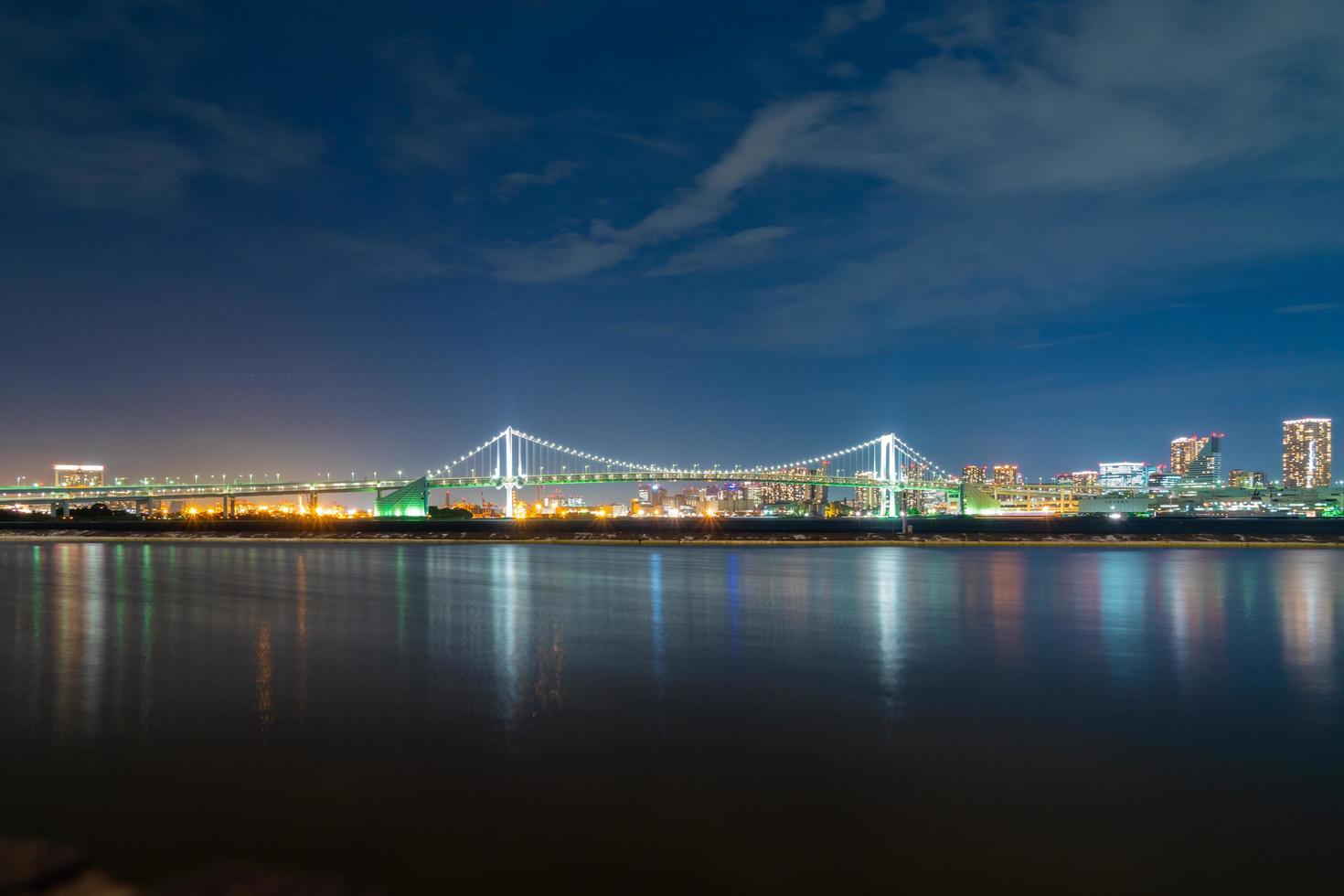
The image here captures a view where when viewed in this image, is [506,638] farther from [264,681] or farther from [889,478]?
[889,478]

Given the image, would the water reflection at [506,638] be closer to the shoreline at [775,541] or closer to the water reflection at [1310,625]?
the water reflection at [1310,625]

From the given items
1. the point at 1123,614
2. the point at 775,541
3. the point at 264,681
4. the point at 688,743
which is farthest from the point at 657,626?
the point at 775,541

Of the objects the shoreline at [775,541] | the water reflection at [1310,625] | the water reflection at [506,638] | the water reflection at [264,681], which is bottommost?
the shoreline at [775,541]

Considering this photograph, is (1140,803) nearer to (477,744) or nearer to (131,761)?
(477,744)

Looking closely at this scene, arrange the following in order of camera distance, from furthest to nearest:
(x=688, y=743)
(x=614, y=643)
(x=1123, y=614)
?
(x=1123, y=614), (x=614, y=643), (x=688, y=743)

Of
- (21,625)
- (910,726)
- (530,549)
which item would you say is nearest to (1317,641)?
(910,726)

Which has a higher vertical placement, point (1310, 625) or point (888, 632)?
point (888, 632)

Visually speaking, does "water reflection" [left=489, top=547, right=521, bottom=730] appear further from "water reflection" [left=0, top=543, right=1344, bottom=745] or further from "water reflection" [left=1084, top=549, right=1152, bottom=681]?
"water reflection" [left=1084, top=549, right=1152, bottom=681]

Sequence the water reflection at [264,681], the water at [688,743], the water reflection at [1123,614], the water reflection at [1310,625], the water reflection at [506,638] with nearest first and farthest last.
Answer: the water at [688,743] → the water reflection at [264,681] → the water reflection at [506,638] → the water reflection at [1310,625] → the water reflection at [1123,614]

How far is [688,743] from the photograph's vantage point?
21.7ft

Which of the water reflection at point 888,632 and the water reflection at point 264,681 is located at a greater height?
the water reflection at point 264,681

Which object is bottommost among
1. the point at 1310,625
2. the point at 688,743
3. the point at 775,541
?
the point at 775,541

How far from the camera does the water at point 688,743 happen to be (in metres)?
4.53

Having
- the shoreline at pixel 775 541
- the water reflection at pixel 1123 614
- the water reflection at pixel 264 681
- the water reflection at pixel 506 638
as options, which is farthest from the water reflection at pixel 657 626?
the shoreline at pixel 775 541
